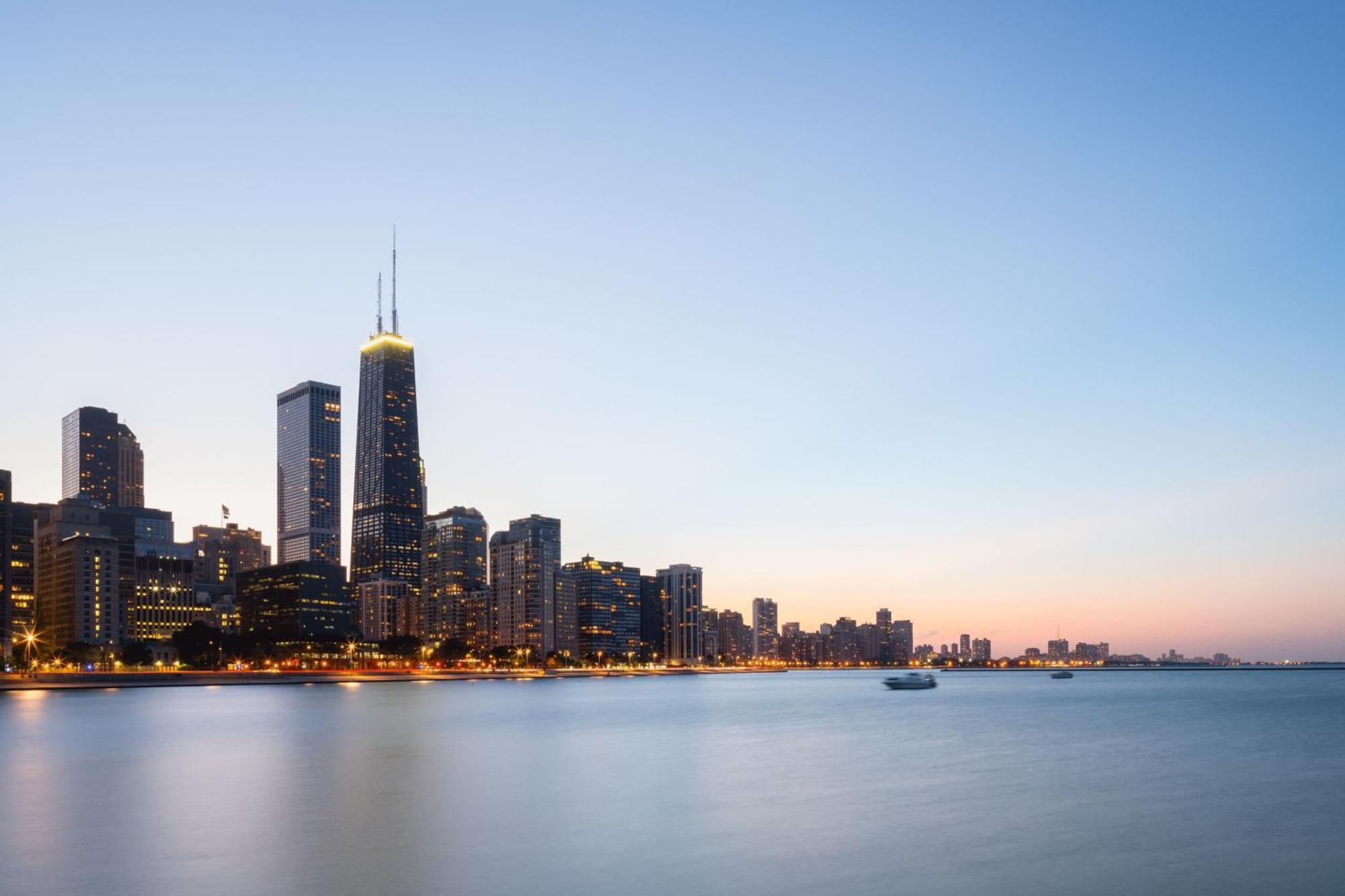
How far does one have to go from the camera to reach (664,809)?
44.7 meters

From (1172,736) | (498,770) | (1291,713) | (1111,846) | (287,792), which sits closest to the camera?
(1111,846)

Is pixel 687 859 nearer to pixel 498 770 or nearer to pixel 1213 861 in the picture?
pixel 1213 861

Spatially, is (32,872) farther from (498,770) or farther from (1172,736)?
(1172,736)

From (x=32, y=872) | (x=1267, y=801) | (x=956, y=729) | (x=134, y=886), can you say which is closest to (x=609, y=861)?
(x=134, y=886)

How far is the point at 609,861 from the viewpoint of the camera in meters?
33.2

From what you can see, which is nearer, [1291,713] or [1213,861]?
[1213,861]

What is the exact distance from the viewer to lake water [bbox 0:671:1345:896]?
31.0 meters

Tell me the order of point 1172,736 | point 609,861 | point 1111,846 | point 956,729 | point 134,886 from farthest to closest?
point 956,729 → point 1172,736 → point 1111,846 → point 609,861 → point 134,886

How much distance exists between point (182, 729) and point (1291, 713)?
11978 centimetres

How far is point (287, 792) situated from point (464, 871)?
2102cm

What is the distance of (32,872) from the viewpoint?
3080cm

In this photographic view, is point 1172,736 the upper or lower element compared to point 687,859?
lower

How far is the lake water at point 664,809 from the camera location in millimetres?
31016

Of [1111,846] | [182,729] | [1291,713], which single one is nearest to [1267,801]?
[1111,846]
